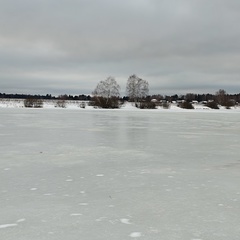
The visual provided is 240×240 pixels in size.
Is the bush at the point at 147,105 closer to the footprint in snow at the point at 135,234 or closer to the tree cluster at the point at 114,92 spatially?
the tree cluster at the point at 114,92

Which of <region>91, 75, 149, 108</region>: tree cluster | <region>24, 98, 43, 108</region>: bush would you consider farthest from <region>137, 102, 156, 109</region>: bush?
<region>24, 98, 43, 108</region>: bush

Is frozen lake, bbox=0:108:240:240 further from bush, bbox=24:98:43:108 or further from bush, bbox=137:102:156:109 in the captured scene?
bush, bbox=137:102:156:109

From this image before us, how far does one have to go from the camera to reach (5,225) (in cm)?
264

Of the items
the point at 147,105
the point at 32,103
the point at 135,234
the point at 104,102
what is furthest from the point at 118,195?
the point at 147,105

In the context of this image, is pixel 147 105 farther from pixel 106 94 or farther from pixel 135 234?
pixel 135 234

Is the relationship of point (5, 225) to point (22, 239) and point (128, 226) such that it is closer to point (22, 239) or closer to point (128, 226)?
point (22, 239)

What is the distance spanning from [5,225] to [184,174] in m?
2.76

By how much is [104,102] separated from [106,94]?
5.34m

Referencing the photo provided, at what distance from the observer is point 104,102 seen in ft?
149

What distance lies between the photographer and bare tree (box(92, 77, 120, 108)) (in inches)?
1784

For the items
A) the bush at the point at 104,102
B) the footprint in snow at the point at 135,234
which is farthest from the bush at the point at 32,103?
the footprint in snow at the point at 135,234

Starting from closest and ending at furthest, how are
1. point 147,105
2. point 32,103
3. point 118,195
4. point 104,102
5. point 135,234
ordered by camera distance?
point 135,234 < point 118,195 < point 32,103 < point 104,102 < point 147,105

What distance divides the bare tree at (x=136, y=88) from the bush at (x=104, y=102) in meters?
9.87

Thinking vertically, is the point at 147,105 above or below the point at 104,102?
below
